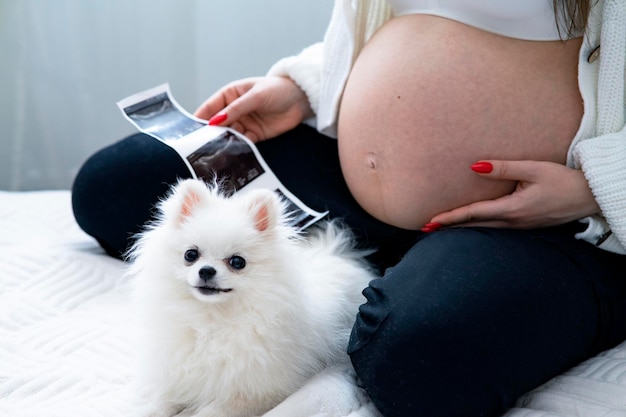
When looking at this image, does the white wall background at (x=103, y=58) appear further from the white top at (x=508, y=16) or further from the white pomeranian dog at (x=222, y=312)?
the white pomeranian dog at (x=222, y=312)

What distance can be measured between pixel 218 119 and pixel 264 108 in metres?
0.09

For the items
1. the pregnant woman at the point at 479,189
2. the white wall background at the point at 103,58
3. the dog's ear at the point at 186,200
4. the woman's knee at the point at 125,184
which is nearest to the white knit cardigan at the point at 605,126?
the pregnant woman at the point at 479,189

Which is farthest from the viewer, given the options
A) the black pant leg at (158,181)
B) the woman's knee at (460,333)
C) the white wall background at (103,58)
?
the white wall background at (103,58)

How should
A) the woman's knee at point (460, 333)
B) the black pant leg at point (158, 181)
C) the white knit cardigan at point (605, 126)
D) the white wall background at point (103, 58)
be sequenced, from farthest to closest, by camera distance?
the white wall background at point (103, 58), the black pant leg at point (158, 181), the white knit cardigan at point (605, 126), the woman's knee at point (460, 333)

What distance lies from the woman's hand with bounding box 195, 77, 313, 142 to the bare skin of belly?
0.24 meters

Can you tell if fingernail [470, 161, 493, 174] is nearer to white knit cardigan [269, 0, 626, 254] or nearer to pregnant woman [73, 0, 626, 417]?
pregnant woman [73, 0, 626, 417]

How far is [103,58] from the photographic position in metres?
1.97

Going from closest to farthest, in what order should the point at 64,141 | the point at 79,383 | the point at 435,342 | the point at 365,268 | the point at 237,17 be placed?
the point at 435,342
the point at 79,383
the point at 365,268
the point at 237,17
the point at 64,141

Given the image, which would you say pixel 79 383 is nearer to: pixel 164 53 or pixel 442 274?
pixel 442 274

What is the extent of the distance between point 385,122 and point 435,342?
1.20ft

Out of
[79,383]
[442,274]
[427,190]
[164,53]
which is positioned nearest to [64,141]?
[164,53]

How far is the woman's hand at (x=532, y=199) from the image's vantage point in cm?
97

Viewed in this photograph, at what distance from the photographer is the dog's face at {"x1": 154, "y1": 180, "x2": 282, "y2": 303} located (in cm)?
84

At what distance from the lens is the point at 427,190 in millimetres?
1024
